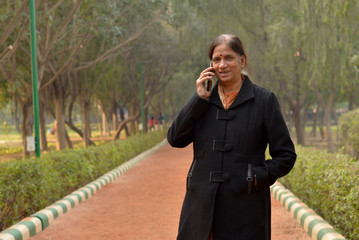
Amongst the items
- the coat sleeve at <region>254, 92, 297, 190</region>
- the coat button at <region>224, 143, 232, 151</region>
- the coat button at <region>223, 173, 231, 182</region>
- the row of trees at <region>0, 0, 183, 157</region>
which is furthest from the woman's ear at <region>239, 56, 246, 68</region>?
the row of trees at <region>0, 0, 183, 157</region>

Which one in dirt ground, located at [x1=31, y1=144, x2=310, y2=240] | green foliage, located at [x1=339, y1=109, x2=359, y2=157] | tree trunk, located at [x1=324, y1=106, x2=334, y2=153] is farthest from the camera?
tree trunk, located at [x1=324, y1=106, x2=334, y2=153]

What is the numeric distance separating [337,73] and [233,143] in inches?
763

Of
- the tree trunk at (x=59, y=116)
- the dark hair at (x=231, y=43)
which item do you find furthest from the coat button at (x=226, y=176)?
the tree trunk at (x=59, y=116)

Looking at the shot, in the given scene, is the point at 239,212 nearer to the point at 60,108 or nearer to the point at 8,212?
the point at 8,212

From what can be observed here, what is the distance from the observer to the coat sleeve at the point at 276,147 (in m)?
2.69

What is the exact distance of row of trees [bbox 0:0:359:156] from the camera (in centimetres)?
1606

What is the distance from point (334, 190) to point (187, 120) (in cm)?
422

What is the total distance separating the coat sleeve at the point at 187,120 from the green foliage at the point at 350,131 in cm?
1291

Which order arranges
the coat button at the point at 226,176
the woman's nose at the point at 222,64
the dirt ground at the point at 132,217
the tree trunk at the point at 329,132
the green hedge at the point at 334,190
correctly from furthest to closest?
the tree trunk at the point at 329,132 → the dirt ground at the point at 132,217 → the green hedge at the point at 334,190 → the woman's nose at the point at 222,64 → the coat button at the point at 226,176

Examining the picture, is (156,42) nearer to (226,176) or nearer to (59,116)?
(59,116)

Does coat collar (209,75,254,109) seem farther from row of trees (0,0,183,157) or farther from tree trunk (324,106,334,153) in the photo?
tree trunk (324,106,334,153)

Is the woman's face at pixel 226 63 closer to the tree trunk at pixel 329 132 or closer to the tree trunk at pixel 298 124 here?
the tree trunk at pixel 298 124

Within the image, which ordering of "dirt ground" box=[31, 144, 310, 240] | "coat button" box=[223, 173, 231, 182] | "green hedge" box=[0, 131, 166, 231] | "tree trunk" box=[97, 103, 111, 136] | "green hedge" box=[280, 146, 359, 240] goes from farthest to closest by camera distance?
"tree trunk" box=[97, 103, 111, 136] < "green hedge" box=[0, 131, 166, 231] < "dirt ground" box=[31, 144, 310, 240] < "green hedge" box=[280, 146, 359, 240] < "coat button" box=[223, 173, 231, 182]

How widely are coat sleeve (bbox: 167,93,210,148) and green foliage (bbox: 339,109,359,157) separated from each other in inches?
508
